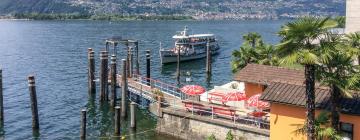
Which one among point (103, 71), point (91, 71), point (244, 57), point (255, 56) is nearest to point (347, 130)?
point (255, 56)

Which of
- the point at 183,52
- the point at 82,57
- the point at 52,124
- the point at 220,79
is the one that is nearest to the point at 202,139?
the point at 52,124

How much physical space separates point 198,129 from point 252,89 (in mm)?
5353

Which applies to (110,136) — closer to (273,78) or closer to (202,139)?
(202,139)

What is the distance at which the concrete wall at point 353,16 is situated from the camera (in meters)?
43.4

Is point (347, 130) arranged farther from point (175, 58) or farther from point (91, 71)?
point (175, 58)

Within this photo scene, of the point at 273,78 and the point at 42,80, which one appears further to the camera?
the point at 42,80

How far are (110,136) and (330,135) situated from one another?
23.1m

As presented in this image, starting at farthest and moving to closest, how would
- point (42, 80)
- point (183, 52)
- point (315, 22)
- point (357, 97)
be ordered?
point (183, 52) → point (42, 80) → point (357, 97) → point (315, 22)

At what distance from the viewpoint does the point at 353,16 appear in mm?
43656

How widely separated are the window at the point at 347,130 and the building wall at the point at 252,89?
1102 cm

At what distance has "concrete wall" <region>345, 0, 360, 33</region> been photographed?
4341cm

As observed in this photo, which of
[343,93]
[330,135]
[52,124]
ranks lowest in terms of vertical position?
[52,124]

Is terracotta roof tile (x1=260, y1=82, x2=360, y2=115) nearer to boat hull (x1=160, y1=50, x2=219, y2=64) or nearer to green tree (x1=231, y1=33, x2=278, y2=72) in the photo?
green tree (x1=231, y1=33, x2=278, y2=72)

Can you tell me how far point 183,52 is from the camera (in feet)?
319
